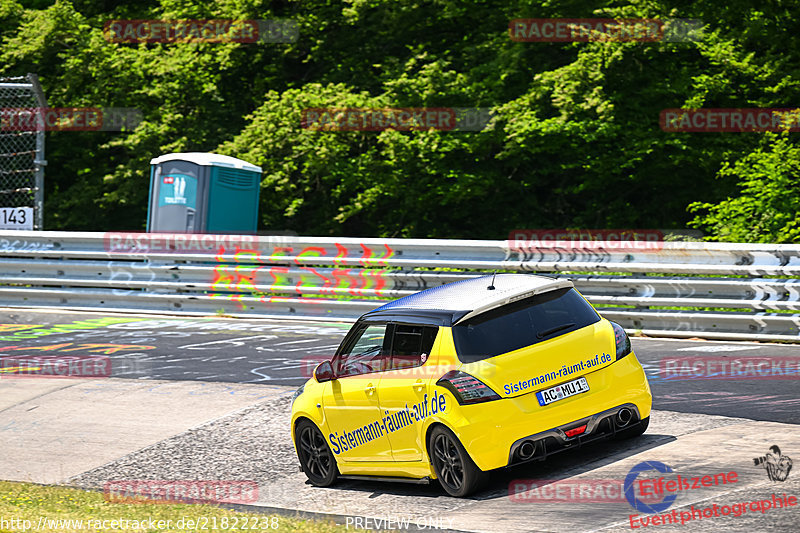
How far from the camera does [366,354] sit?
8414 millimetres

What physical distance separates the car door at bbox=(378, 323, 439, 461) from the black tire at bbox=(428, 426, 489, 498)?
14 cm

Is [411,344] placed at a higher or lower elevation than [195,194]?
lower

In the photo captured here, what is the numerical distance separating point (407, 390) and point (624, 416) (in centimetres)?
159

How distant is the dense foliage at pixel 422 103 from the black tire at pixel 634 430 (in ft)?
42.1

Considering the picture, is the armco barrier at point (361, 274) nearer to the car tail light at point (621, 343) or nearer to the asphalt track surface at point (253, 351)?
the asphalt track surface at point (253, 351)

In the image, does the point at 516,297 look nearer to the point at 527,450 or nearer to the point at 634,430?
the point at 527,450

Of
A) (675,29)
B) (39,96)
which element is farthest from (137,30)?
(675,29)

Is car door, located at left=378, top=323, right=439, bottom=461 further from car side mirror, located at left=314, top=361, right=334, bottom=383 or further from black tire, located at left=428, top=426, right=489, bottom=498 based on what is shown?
car side mirror, located at left=314, top=361, right=334, bottom=383

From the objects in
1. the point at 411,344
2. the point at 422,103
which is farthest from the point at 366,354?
the point at 422,103

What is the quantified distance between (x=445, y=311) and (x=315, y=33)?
61.8 ft

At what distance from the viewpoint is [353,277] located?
15.5 meters

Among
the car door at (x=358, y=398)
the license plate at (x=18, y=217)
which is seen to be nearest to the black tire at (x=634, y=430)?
the car door at (x=358, y=398)

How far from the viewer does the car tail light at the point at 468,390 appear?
738 cm

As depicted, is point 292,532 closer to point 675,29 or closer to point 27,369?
point 27,369
